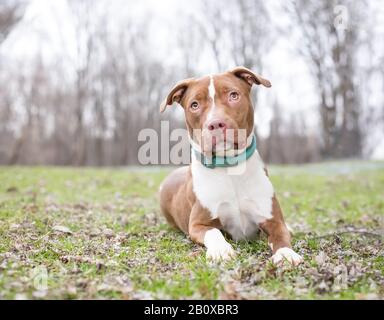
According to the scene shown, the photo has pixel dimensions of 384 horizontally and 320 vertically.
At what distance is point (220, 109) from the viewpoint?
4.97 metres

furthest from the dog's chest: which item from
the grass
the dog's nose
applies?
the dog's nose

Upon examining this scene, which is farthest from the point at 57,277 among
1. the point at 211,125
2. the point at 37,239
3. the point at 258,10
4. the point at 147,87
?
the point at 147,87

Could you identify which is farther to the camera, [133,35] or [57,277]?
[133,35]

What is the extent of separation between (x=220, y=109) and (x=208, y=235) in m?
1.28

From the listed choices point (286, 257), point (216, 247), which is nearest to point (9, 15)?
point (216, 247)

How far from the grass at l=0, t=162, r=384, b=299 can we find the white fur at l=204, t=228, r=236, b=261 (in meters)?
0.11

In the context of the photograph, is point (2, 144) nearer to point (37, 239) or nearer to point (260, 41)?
point (260, 41)

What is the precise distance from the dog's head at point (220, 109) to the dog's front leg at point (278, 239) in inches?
33.1

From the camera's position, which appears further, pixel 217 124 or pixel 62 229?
pixel 62 229

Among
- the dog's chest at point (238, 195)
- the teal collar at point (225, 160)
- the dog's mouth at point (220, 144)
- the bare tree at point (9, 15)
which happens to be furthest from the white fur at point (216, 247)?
the bare tree at point (9, 15)

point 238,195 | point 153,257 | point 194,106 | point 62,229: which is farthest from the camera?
point 62,229

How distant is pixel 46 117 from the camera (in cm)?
3766

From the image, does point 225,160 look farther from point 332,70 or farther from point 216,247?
point 332,70
